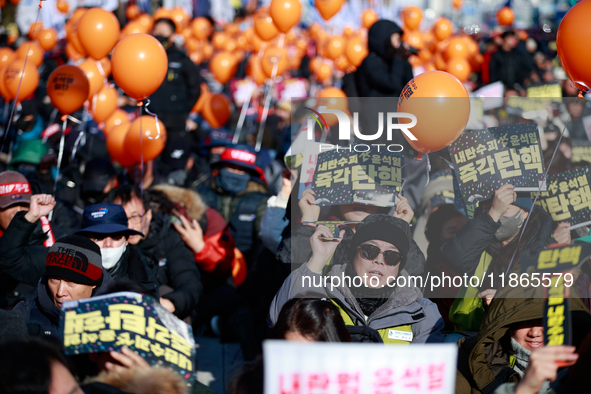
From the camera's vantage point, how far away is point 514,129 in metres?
2.99

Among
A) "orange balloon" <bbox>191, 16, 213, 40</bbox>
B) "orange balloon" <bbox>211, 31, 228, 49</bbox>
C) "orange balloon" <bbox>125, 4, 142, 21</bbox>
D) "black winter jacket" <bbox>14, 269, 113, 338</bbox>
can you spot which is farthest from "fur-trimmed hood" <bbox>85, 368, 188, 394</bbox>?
"orange balloon" <bbox>125, 4, 142, 21</bbox>

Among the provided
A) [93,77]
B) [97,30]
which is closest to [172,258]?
[97,30]

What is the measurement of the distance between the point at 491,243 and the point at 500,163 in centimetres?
43

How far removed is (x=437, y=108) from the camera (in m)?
2.97

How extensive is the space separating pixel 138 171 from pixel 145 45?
4.92ft

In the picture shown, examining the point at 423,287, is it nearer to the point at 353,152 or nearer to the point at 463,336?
the point at 463,336

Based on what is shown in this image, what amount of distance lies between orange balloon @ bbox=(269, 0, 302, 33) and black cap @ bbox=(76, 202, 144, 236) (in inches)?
155

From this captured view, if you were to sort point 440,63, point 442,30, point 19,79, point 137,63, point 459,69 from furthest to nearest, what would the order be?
point 442,30 → point 440,63 → point 459,69 → point 19,79 → point 137,63

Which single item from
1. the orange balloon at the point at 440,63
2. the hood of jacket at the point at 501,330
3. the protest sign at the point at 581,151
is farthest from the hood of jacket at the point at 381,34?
the orange balloon at the point at 440,63

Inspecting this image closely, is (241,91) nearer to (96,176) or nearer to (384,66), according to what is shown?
(384,66)

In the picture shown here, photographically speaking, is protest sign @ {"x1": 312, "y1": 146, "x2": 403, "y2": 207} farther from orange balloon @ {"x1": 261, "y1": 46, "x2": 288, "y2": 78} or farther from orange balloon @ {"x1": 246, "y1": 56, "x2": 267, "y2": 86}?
orange balloon @ {"x1": 246, "y1": 56, "x2": 267, "y2": 86}

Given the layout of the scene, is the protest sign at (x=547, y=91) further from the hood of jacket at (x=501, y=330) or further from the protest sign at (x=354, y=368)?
the protest sign at (x=354, y=368)

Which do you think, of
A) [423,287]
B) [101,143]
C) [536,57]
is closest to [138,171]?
[101,143]

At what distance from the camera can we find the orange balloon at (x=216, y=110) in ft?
26.0
